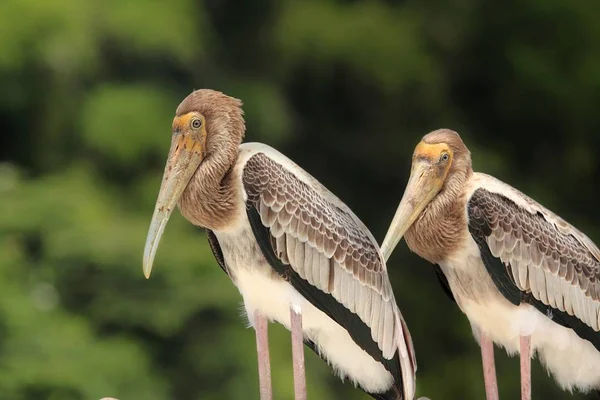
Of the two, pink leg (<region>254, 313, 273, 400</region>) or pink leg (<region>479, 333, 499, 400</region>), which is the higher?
pink leg (<region>479, 333, 499, 400</region>)

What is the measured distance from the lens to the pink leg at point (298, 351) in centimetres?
399

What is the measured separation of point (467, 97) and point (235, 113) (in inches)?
259

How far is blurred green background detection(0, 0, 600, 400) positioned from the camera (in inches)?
319

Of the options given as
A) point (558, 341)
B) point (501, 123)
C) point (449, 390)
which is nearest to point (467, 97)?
point (501, 123)

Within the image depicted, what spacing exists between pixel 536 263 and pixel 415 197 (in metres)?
0.43

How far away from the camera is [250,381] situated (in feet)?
26.9

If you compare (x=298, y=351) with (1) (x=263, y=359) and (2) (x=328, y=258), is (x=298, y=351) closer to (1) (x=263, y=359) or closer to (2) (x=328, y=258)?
(1) (x=263, y=359)

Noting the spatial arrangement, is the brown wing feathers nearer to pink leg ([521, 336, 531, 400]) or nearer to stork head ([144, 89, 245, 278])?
stork head ([144, 89, 245, 278])

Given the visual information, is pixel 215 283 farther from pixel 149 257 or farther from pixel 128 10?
pixel 149 257

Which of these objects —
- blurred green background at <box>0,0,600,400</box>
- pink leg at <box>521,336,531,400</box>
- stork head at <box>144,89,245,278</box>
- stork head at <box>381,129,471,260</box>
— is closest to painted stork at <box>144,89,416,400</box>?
stork head at <box>144,89,245,278</box>

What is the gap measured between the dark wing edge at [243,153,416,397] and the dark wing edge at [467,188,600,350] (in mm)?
343

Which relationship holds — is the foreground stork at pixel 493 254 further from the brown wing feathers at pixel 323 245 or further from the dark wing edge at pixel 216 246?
the dark wing edge at pixel 216 246

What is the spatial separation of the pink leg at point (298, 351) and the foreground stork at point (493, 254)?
1.06 feet

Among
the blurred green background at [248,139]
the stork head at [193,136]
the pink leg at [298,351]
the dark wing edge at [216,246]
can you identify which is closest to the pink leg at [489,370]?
the pink leg at [298,351]
